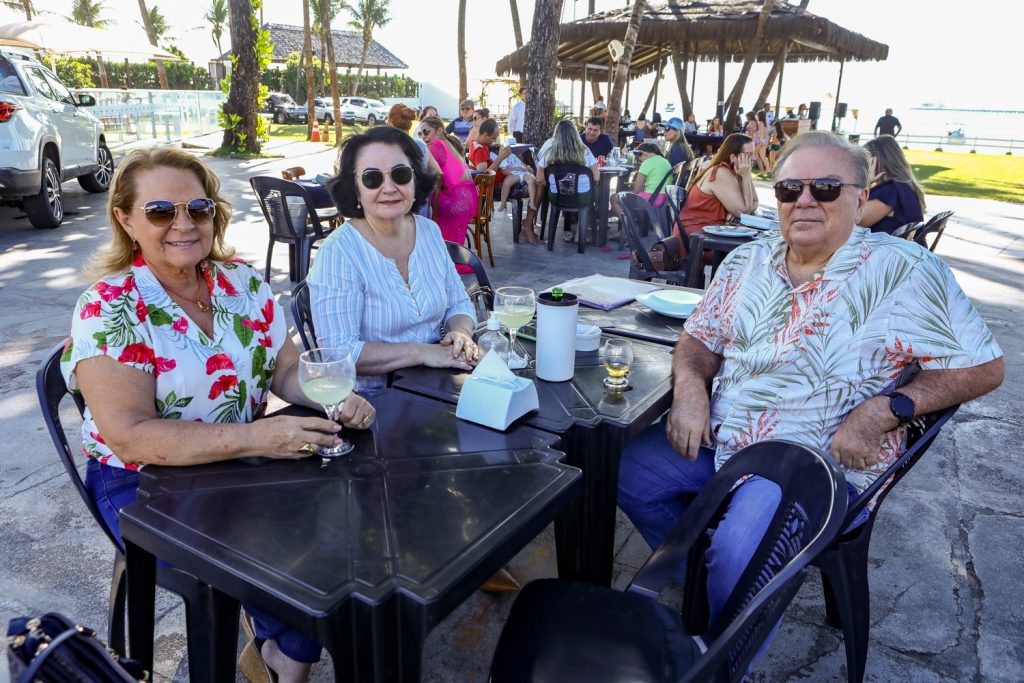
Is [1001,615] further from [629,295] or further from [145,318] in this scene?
[145,318]

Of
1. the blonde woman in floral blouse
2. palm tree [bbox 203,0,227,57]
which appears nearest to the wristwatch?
the blonde woman in floral blouse

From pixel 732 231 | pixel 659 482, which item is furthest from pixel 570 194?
pixel 659 482

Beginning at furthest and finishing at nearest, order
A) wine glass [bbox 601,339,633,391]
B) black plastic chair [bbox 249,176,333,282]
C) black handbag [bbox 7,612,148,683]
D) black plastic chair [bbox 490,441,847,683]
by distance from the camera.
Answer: black plastic chair [bbox 249,176,333,282] → wine glass [bbox 601,339,633,391] → black plastic chair [bbox 490,441,847,683] → black handbag [bbox 7,612,148,683]

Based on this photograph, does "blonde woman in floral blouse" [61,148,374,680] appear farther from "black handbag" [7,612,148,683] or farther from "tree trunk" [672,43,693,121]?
"tree trunk" [672,43,693,121]

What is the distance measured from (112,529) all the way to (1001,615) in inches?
108

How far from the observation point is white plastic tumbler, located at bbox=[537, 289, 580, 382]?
1.88 m

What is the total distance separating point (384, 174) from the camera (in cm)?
246

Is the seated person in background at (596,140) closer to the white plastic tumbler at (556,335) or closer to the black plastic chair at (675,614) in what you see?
the white plastic tumbler at (556,335)

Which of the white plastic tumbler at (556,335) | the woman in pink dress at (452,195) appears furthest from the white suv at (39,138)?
the white plastic tumbler at (556,335)

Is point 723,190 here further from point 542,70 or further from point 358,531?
point 542,70

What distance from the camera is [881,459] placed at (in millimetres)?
1965

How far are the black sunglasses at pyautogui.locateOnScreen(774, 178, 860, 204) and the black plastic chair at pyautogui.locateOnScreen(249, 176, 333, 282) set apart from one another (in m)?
4.36

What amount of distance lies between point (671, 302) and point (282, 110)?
104ft

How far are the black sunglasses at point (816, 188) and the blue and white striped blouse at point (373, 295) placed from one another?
120 cm
